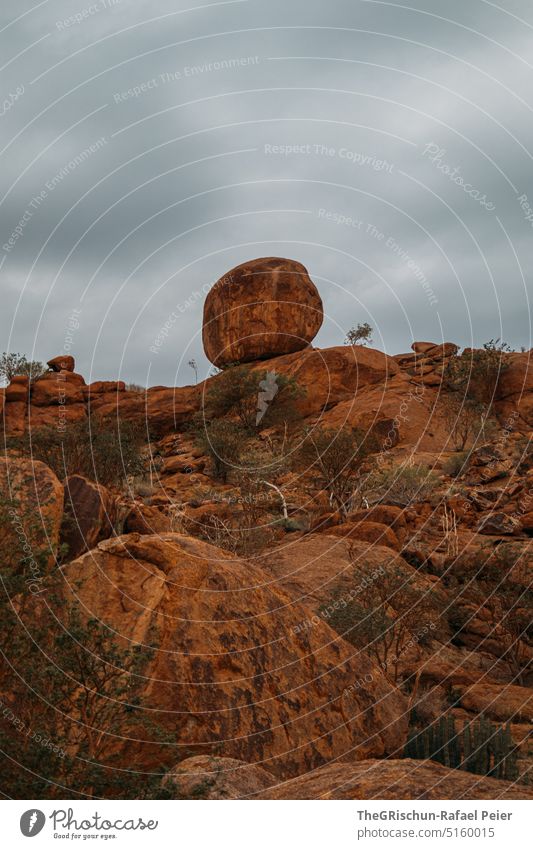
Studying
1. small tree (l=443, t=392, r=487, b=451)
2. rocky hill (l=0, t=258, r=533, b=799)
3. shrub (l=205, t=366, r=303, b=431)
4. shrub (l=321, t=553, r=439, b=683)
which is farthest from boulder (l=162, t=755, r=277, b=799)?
shrub (l=205, t=366, r=303, b=431)

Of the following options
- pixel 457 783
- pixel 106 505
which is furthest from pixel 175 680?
pixel 106 505

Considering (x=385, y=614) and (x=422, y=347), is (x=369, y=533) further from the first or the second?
(x=422, y=347)

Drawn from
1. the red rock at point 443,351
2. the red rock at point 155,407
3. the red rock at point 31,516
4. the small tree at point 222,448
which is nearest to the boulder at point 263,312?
the red rock at point 155,407

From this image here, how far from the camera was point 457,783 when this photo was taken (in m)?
5.04

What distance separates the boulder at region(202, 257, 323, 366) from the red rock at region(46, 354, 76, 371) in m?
9.27

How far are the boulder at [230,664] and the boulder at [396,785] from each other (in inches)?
56.3

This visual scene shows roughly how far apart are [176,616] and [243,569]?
119cm

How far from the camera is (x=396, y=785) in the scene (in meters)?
4.86

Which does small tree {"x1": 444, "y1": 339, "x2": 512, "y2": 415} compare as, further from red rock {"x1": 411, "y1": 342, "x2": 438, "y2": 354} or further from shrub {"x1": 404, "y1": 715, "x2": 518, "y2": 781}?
shrub {"x1": 404, "y1": 715, "x2": 518, "y2": 781}

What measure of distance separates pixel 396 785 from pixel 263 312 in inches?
1513

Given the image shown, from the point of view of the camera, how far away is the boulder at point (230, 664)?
677 centimetres

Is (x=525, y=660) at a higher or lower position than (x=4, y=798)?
lower

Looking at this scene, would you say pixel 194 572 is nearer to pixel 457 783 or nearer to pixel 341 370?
pixel 457 783

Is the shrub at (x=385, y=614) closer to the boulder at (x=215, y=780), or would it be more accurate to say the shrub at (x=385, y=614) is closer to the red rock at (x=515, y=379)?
the boulder at (x=215, y=780)
